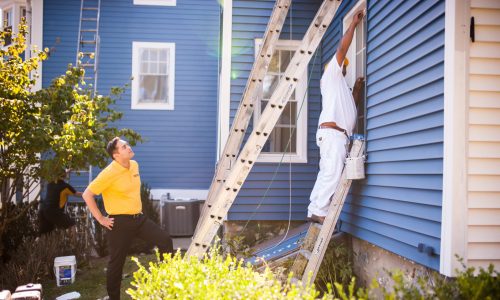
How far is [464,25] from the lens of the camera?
11.7ft

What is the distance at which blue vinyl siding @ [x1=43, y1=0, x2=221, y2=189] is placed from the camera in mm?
11719

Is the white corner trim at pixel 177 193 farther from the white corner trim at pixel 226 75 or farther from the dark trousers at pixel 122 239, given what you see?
the dark trousers at pixel 122 239

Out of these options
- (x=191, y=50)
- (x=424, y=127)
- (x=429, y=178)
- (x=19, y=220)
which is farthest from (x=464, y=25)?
(x=191, y=50)

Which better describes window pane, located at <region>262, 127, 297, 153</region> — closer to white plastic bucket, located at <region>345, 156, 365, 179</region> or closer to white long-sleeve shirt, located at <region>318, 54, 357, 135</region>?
white long-sleeve shirt, located at <region>318, 54, 357, 135</region>

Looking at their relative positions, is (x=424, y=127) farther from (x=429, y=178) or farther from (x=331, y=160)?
(x=331, y=160)

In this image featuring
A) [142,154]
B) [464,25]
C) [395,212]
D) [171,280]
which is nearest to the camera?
[171,280]

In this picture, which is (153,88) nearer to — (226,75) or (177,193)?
(177,193)

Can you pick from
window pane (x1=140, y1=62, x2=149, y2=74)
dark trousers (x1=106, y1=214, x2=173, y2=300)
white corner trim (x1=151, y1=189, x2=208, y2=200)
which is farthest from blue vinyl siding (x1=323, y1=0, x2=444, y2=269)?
window pane (x1=140, y1=62, x2=149, y2=74)

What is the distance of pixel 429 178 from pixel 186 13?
9371mm

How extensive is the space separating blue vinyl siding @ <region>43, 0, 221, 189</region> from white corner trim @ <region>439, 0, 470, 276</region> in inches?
340

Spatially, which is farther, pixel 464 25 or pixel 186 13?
pixel 186 13

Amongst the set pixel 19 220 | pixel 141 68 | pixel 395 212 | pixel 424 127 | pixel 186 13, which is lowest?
pixel 19 220

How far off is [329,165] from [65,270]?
166 inches

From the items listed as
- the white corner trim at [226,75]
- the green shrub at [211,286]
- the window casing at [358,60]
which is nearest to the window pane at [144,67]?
the white corner trim at [226,75]
